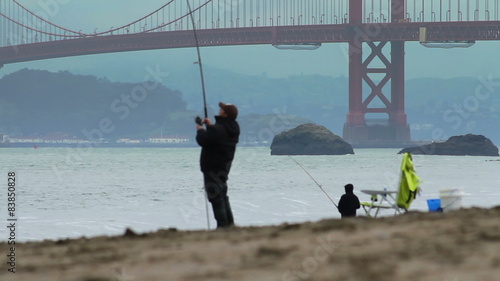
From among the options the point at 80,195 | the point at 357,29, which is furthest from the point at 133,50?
the point at 80,195

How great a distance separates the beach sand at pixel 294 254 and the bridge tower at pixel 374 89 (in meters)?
65.1

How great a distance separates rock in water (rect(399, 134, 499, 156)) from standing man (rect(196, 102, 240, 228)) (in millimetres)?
68609

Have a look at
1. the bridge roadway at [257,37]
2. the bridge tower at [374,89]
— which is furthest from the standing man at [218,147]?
the bridge tower at [374,89]

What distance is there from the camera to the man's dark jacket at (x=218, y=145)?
290 inches

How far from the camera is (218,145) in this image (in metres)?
7.42

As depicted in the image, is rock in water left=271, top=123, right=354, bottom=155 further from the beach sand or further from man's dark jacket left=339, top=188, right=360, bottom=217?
the beach sand

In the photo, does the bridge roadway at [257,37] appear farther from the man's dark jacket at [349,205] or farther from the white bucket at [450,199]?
the white bucket at [450,199]

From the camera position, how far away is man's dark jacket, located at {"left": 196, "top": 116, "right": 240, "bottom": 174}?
7.36 meters

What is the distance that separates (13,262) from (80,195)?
23.3 meters

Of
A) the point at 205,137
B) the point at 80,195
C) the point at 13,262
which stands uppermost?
the point at 205,137

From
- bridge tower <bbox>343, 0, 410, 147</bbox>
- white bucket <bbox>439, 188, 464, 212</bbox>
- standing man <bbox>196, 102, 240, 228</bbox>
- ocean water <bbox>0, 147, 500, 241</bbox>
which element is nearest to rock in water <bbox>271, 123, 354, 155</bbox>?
bridge tower <bbox>343, 0, 410, 147</bbox>

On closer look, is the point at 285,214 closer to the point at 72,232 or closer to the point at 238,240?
the point at 72,232

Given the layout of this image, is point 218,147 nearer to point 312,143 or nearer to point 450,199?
point 450,199

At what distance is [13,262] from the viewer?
610 cm
